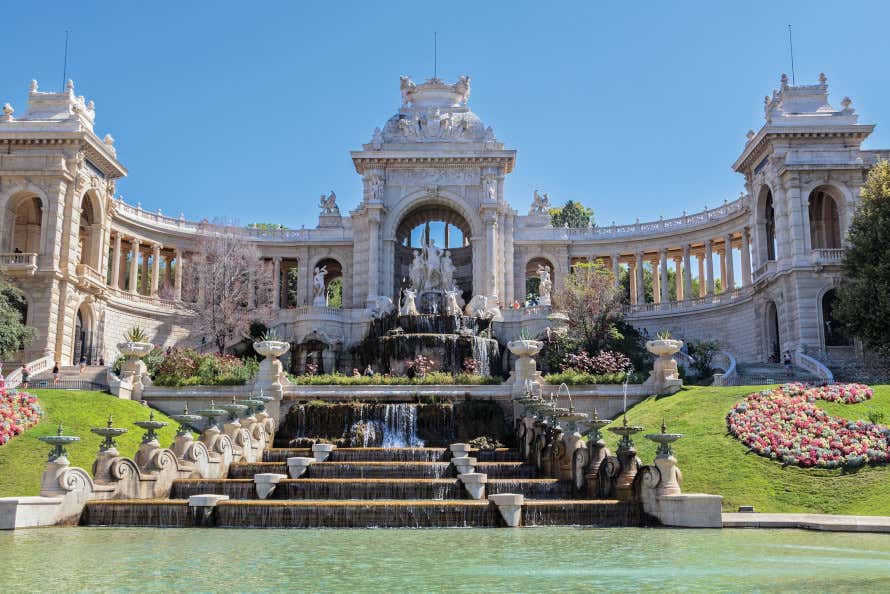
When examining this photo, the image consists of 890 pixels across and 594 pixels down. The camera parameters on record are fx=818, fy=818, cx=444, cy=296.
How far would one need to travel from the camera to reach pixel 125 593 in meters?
9.36

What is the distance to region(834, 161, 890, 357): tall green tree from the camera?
36.7m

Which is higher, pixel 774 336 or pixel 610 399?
pixel 774 336

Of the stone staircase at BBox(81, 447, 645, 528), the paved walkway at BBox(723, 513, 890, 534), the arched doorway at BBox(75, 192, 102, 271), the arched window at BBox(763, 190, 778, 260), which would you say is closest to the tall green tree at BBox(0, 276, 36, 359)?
the arched doorway at BBox(75, 192, 102, 271)

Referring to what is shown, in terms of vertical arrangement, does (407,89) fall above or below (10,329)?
above

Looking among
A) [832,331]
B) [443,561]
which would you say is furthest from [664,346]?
[443,561]

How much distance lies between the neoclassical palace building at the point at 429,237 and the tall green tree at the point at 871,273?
20.9 ft

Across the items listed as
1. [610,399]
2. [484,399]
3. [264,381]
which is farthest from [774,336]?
[264,381]

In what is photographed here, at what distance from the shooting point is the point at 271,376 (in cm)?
3341

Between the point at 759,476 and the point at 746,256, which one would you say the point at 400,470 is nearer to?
the point at 759,476

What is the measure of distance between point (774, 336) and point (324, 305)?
2945cm

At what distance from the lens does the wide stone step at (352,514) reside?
1758cm

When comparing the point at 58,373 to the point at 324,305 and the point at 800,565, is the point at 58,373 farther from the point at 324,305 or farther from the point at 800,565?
the point at 800,565

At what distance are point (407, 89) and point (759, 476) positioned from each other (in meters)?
50.7

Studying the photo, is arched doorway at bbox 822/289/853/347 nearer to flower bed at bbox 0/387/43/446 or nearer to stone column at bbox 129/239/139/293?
flower bed at bbox 0/387/43/446
